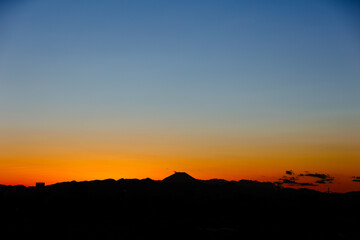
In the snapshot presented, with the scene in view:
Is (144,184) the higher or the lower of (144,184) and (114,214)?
the higher

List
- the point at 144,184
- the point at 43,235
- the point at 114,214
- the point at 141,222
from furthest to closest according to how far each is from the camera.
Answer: the point at 144,184, the point at 114,214, the point at 141,222, the point at 43,235

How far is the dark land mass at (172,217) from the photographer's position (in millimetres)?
56281

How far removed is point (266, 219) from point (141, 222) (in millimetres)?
22912

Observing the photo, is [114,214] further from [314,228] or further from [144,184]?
[144,184]

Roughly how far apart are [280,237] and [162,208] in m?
25.2

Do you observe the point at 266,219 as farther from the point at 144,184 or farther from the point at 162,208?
the point at 144,184

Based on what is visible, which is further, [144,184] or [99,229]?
[144,184]

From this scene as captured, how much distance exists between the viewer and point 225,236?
55688mm

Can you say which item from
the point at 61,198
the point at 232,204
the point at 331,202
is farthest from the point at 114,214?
the point at 331,202

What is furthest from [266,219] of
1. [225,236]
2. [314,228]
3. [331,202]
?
[331,202]

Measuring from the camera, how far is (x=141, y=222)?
61.4 m

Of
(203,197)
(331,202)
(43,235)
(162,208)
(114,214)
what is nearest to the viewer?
(43,235)

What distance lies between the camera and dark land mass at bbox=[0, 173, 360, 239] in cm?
5628

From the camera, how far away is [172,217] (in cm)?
6750
